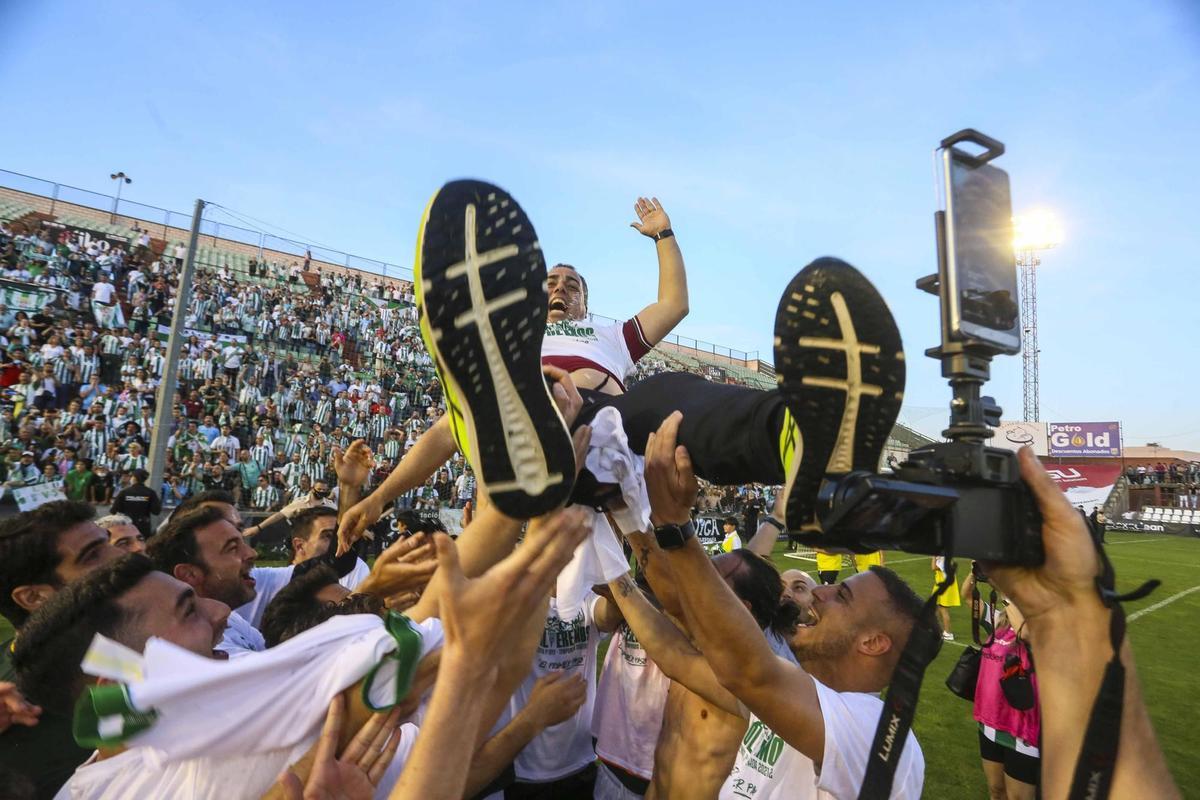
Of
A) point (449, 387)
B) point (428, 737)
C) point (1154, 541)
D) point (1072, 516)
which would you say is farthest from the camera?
point (1154, 541)

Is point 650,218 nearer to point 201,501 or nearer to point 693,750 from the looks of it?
point 693,750

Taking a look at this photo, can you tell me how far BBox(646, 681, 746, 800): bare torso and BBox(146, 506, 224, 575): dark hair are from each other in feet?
8.07

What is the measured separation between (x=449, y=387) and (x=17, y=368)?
16.8 meters

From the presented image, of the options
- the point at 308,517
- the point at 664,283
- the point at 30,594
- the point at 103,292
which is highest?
the point at 103,292

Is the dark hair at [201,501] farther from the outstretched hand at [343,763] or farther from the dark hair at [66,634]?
the outstretched hand at [343,763]

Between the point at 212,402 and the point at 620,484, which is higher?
the point at 212,402

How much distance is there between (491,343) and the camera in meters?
1.65

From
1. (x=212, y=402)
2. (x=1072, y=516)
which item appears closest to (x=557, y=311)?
(x=1072, y=516)

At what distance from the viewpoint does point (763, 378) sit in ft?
139

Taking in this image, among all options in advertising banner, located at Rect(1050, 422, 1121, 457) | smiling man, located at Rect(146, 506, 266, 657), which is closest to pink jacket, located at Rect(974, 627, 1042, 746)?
smiling man, located at Rect(146, 506, 266, 657)

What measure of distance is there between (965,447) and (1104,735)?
0.56 m

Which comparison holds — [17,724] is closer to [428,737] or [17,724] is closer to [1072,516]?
[428,737]

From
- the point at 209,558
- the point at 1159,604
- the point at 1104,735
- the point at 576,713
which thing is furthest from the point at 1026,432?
the point at 1104,735

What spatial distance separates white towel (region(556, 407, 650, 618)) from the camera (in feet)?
6.70
